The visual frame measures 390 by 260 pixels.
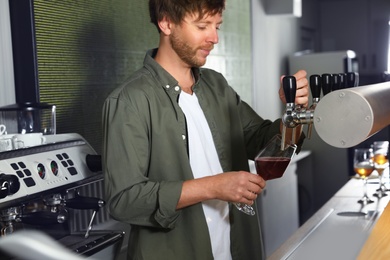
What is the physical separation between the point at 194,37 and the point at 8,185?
2.29 ft

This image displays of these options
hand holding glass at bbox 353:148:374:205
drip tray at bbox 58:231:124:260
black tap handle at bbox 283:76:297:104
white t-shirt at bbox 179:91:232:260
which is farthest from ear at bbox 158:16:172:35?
hand holding glass at bbox 353:148:374:205

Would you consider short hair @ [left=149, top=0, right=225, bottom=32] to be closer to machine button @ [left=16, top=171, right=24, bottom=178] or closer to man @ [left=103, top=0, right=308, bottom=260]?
man @ [left=103, top=0, right=308, bottom=260]

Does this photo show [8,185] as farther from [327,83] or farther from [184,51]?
[327,83]

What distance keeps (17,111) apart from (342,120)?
1097 mm

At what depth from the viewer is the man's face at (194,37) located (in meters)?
1.83

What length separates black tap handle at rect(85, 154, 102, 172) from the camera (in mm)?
1917

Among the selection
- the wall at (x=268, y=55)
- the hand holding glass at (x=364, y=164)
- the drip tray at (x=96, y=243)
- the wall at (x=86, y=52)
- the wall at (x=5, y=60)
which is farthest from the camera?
the wall at (x=268, y=55)

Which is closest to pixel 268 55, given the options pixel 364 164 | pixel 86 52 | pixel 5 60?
pixel 364 164

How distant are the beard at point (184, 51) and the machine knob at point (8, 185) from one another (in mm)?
627

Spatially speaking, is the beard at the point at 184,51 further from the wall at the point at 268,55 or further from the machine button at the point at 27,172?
the wall at the point at 268,55

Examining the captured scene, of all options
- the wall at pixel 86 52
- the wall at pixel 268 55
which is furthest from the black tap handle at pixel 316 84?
the wall at pixel 268 55

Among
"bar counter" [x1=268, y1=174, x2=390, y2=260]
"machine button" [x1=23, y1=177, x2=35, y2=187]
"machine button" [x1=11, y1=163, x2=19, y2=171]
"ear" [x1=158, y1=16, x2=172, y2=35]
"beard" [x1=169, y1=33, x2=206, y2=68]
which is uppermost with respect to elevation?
"ear" [x1=158, y1=16, x2=172, y2=35]

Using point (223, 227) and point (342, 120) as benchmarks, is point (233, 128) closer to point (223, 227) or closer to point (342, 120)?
point (223, 227)

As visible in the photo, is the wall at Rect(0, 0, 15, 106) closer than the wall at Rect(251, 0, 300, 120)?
Yes
